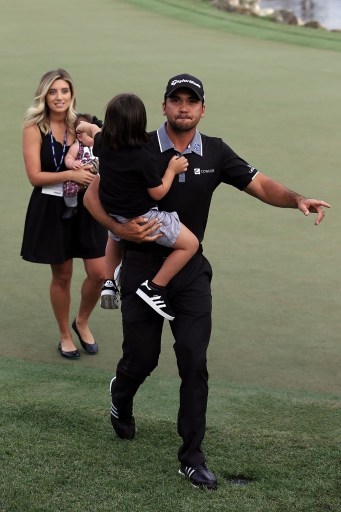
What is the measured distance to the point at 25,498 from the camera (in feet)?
17.9

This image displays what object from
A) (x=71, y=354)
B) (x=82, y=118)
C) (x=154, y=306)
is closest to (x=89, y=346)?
(x=71, y=354)

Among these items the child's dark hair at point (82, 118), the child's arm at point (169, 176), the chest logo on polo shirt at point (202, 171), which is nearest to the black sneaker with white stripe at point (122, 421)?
the child's arm at point (169, 176)

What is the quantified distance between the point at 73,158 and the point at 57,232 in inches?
19.9

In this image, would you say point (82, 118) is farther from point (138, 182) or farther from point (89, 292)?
point (138, 182)

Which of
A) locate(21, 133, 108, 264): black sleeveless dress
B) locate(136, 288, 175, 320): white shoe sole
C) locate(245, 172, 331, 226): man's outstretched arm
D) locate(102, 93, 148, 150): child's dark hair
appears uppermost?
locate(102, 93, 148, 150): child's dark hair

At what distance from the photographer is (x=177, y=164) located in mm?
5801

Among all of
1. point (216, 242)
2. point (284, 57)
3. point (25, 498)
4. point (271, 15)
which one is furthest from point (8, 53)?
point (25, 498)

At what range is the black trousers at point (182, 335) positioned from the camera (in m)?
5.79

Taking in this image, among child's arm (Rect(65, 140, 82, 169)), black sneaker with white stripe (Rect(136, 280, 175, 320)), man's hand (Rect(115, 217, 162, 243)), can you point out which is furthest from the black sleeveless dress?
black sneaker with white stripe (Rect(136, 280, 175, 320))

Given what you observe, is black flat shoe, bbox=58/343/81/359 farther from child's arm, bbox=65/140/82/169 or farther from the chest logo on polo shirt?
the chest logo on polo shirt

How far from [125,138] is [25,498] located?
173 centimetres

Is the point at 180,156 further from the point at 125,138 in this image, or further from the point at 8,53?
the point at 8,53

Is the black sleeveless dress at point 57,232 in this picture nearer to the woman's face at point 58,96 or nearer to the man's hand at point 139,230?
the woman's face at point 58,96

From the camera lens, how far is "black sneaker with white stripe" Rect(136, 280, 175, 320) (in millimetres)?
5836
